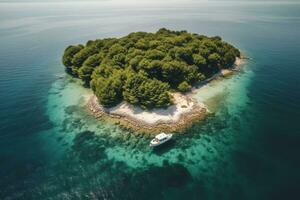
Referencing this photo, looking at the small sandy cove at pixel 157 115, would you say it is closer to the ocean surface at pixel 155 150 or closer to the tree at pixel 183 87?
the ocean surface at pixel 155 150

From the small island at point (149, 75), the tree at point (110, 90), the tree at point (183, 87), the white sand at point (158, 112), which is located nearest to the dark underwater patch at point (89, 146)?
the small island at point (149, 75)

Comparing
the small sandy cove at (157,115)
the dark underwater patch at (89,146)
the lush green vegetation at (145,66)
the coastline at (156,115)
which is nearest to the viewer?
the dark underwater patch at (89,146)

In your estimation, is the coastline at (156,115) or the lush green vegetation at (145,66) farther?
the lush green vegetation at (145,66)

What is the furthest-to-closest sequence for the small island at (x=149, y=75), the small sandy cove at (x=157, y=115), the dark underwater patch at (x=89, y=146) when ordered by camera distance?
the small island at (x=149, y=75), the small sandy cove at (x=157, y=115), the dark underwater patch at (x=89, y=146)

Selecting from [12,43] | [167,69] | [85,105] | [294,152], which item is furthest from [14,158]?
[12,43]

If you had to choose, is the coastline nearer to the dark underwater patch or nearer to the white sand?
the white sand

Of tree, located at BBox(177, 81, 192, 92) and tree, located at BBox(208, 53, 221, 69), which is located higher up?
tree, located at BBox(208, 53, 221, 69)

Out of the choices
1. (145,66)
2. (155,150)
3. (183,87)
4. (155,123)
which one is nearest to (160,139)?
(155,150)

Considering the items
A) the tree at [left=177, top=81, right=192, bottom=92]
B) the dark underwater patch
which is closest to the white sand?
the tree at [left=177, top=81, right=192, bottom=92]

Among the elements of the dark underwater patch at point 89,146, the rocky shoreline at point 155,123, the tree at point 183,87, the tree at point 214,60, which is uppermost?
the tree at point 214,60
